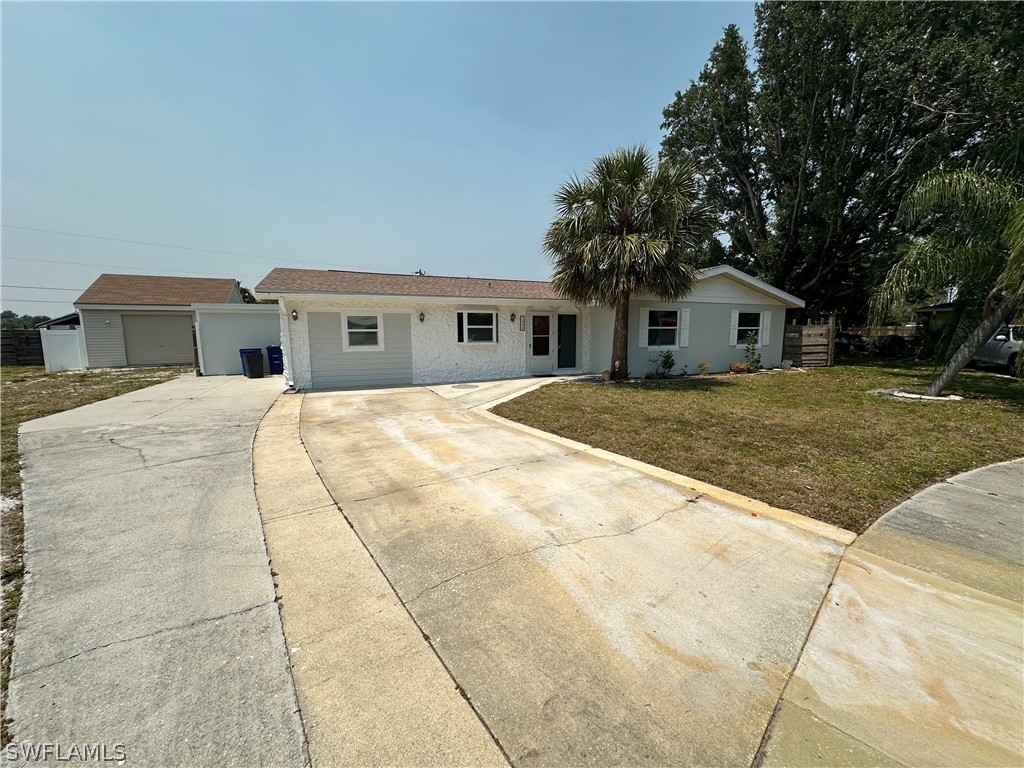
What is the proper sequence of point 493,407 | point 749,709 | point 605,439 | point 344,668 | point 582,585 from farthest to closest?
point 493,407 → point 605,439 → point 582,585 → point 344,668 → point 749,709

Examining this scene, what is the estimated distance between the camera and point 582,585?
2752 mm

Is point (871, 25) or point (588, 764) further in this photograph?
point (871, 25)

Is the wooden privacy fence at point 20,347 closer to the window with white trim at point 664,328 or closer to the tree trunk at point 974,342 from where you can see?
the window with white trim at point 664,328

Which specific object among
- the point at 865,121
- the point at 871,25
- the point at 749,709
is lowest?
the point at 749,709

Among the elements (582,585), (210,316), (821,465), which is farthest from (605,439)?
(210,316)

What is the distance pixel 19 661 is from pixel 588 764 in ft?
9.10

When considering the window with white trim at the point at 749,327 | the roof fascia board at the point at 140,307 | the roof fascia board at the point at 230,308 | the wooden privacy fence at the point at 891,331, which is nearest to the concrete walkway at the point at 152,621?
the roof fascia board at the point at 230,308

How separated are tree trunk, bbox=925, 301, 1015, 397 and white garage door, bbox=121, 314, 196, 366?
27.0 m

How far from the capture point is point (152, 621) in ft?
7.80

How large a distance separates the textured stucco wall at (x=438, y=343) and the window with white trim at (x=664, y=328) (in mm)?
1945

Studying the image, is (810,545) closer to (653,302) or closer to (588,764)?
(588,764)

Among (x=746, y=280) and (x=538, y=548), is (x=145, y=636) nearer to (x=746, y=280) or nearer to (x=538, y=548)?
(x=538, y=548)

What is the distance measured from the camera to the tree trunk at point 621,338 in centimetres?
1181

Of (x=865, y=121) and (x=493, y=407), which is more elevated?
(x=865, y=121)
